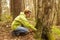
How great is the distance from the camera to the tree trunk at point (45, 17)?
22.0 ft


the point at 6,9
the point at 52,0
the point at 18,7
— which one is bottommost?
the point at 6,9

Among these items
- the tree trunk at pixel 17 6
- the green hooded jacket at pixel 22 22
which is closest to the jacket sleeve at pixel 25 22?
the green hooded jacket at pixel 22 22

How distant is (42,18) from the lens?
6793 millimetres

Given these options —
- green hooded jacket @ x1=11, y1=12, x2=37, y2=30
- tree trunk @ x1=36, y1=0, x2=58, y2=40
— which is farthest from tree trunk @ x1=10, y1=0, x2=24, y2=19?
tree trunk @ x1=36, y1=0, x2=58, y2=40

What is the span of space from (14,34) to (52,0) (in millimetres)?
3295

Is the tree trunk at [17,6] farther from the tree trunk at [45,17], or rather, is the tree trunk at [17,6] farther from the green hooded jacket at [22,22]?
the tree trunk at [45,17]

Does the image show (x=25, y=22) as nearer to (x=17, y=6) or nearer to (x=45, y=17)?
(x=45, y=17)

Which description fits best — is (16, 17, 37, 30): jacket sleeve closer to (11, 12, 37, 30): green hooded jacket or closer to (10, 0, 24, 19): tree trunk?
(11, 12, 37, 30): green hooded jacket


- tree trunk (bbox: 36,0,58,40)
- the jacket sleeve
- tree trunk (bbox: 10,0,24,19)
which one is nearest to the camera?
tree trunk (bbox: 36,0,58,40)

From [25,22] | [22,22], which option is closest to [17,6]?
[22,22]

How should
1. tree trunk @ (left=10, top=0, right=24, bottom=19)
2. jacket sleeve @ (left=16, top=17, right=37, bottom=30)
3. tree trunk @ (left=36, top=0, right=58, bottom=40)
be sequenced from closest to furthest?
tree trunk @ (left=36, top=0, right=58, bottom=40), jacket sleeve @ (left=16, top=17, right=37, bottom=30), tree trunk @ (left=10, top=0, right=24, bottom=19)

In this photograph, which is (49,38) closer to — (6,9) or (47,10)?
(47,10)

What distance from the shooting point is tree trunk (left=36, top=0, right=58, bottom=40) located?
6.70 metres

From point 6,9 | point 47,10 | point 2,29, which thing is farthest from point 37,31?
point 6,9
